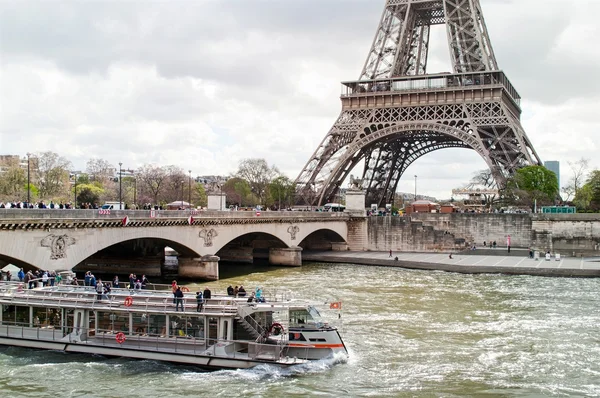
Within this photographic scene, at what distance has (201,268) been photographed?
151 ft

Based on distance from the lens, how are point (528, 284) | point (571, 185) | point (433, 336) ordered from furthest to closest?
point (571, 185) → point (528, 284) → point (433, 336)

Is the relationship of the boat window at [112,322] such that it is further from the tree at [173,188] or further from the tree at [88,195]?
the tree at [173,188]

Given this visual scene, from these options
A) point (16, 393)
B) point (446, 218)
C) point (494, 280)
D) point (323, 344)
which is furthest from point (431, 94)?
point (16, 393)

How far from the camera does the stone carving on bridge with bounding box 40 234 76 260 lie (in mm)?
31562

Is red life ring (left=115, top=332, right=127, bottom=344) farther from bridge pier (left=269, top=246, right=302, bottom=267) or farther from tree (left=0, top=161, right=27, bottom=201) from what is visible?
tree (left=0, top=161, right=27, bottom=201)

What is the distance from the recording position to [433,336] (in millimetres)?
27938

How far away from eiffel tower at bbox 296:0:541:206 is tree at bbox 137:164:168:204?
32755 mm

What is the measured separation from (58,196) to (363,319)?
6815 centimetres

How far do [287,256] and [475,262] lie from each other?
55.1ft

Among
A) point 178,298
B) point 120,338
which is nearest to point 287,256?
point 178,298

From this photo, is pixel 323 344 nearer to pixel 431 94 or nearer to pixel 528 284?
pixel 528 284

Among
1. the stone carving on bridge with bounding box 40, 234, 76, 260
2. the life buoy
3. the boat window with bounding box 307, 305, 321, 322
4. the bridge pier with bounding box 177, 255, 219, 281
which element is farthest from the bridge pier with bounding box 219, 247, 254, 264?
the life buoy

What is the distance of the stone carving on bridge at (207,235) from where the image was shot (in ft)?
151

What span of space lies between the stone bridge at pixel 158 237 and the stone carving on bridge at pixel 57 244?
49 millimetres
